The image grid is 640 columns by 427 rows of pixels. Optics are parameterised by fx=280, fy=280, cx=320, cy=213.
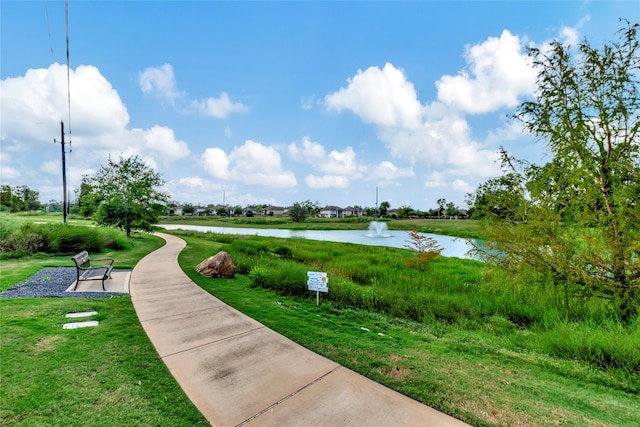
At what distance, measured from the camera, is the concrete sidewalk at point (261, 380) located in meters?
2.65

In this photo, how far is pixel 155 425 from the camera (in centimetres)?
249

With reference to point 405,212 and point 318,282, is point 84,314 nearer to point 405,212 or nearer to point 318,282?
point 318,282

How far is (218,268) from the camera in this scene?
9125 mm

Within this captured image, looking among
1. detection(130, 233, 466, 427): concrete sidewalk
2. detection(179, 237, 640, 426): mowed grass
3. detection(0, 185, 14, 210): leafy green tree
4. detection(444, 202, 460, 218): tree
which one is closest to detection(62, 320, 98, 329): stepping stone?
detection(130, 233, 466, 427): concrete sidewalk

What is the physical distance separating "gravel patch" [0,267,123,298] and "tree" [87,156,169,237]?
44.8 feet

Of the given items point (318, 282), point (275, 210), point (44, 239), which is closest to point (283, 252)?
point (318, 282)

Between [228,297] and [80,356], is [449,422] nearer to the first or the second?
[80,356]

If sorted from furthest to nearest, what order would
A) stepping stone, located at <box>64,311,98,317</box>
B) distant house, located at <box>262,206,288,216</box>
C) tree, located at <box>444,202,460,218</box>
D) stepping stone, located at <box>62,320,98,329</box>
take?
distant house, located at <box>262,206,288,216</box>
tree, located at <box>444,202,460,218</box>
stepping stone, located at <box>64,311,98,317</box>
stepping stone, located at <box>62,320,98,329</box>

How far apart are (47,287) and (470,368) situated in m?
9.35

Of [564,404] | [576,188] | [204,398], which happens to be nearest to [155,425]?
[204,398]

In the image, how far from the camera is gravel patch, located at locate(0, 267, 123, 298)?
6.29 meters

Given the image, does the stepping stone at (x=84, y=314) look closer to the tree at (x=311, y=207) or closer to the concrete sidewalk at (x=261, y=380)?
the concrete sidewalk at (x=261, y=380)

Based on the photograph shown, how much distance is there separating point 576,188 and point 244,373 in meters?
6.85

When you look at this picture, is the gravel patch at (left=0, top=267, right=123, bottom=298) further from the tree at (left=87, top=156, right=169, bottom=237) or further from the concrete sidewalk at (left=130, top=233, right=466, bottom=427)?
the tree at (left=87, top=156, right=169, bottom=237)
